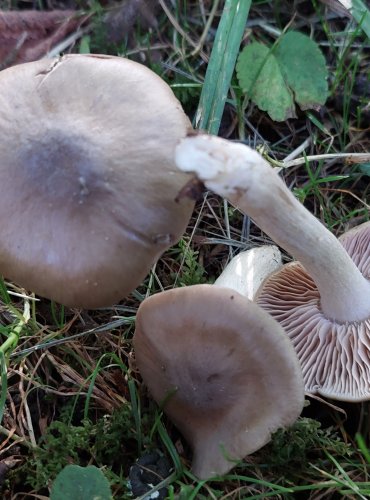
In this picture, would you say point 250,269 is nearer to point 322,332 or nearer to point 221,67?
point 322,332

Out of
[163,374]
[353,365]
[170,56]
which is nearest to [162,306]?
[163,374]

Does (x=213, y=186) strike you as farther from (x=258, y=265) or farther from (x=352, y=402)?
(x=352, y=402)

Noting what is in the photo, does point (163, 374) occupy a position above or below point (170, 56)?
below

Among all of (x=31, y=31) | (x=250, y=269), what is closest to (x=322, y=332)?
(x=250, y=269)

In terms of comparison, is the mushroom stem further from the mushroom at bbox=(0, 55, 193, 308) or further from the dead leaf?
the dead leaf

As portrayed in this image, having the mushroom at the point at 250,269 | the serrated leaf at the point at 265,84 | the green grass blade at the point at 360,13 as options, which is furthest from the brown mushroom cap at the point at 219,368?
the green grass blade at the point at 360,13

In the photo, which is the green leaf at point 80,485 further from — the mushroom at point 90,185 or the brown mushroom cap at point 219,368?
the mushroom at point 90,185

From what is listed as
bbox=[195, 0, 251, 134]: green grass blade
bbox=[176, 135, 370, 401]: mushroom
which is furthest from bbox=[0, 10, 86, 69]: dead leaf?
bbox=[176, 135, 370, 401]: mushroom
